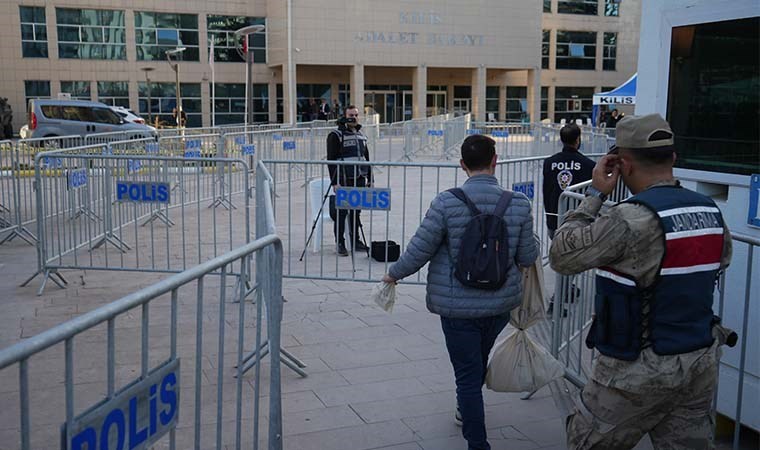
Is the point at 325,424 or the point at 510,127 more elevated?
the point at 510,127

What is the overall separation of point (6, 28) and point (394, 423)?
46.0 meters

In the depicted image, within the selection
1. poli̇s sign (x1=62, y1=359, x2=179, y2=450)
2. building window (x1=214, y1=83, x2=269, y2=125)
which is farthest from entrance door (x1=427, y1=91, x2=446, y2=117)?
poli̇s sign (x1=62, y1=359, x2=179, y2=450)

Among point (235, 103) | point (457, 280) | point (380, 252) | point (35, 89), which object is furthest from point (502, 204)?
point (35, 89)

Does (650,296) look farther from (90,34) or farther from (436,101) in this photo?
(436,101)

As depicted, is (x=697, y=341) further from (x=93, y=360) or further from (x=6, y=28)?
(x=6, y=28)

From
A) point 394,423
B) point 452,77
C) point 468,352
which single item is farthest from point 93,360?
point 452,77

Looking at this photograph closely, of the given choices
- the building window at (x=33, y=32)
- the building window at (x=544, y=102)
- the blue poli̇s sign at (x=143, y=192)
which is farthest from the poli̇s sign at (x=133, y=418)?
the building window at (x=544, y=102)

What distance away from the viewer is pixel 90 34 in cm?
4506

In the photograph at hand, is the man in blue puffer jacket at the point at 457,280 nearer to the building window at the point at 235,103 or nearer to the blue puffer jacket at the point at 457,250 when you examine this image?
the blue puffer jacket at the point at 457,250

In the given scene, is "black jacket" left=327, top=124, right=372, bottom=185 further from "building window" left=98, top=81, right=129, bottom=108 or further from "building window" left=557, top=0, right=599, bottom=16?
"building window" left=557, top=0, right=599, bottom=16

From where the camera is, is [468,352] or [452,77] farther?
[452,77]

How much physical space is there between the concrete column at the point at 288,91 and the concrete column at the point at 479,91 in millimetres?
13283

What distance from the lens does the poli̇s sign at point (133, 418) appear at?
228 centimetres

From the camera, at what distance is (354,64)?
47875 millimetres
